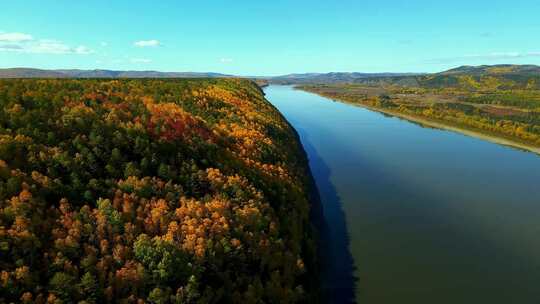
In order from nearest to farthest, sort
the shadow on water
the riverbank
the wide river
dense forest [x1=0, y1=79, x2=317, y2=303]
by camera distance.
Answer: dense forest [x1=0, y1=79, x2=317, y2=303]
the shadow on water
the wide river
the riverbank

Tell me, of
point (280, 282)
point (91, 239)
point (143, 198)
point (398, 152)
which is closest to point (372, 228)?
point (280, 282)

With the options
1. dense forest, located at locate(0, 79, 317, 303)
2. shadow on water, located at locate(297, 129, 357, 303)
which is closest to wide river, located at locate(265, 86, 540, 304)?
shadow on water, located at locate(297, 129, 357, 303)

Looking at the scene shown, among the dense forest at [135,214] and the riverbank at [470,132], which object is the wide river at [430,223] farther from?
the dense forest at [135,214]

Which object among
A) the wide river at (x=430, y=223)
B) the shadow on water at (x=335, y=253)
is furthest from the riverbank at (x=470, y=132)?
the shadow on water at (x=335, y=253)

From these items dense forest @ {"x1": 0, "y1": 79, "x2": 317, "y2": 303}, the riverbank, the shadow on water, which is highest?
dense forest @ {"x1": 0, "y1": 79, "x2": 317, "y2": 303}

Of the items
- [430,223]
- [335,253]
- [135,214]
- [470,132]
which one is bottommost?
[335,253]

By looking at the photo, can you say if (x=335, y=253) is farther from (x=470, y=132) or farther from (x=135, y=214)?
(x=470, y=132)

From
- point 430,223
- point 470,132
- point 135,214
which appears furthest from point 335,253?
point 470,132

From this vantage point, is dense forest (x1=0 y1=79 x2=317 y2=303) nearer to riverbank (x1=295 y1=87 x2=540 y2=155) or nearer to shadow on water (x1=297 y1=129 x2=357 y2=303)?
shadow on water (x1=297 y1=129 x2=357 y2=303)
